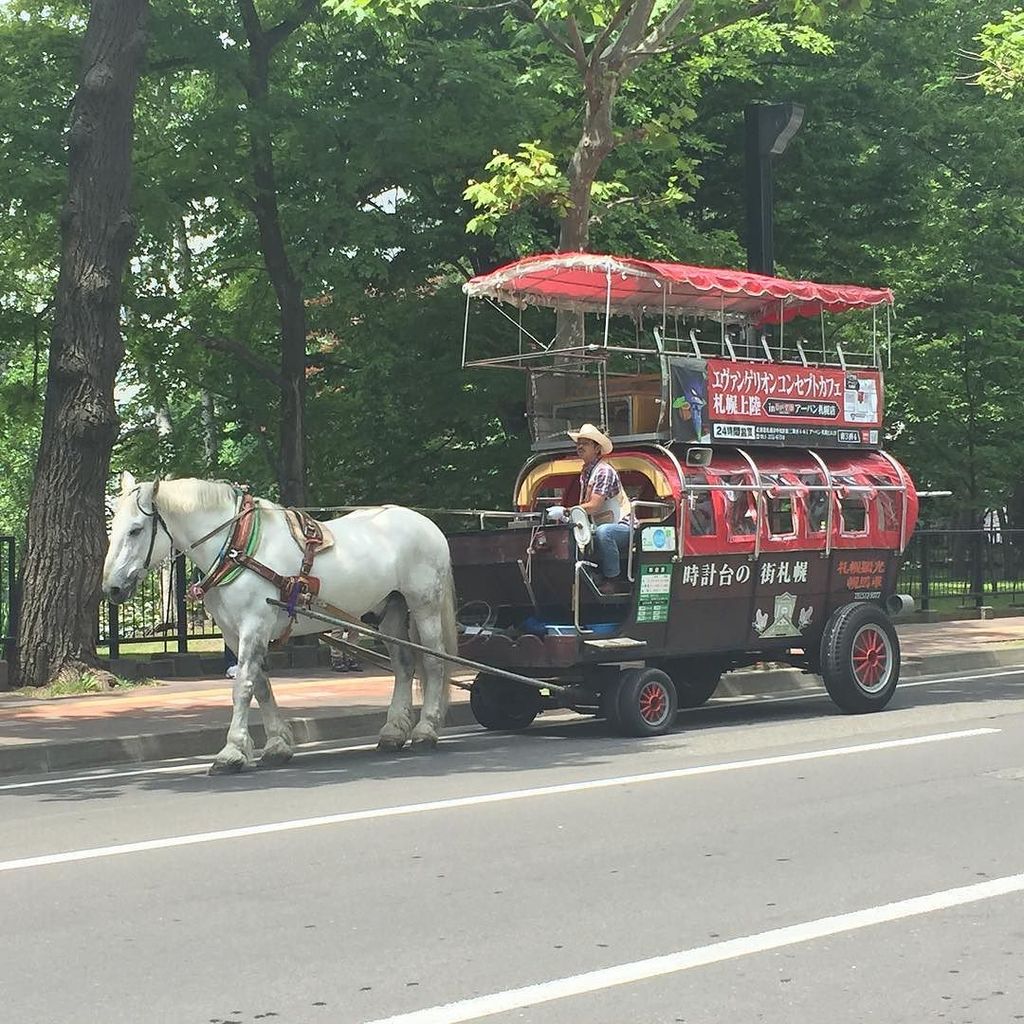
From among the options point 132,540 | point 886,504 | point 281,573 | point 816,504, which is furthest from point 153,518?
point 886,504

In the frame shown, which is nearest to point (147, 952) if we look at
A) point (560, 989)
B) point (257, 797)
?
point (560, 989)

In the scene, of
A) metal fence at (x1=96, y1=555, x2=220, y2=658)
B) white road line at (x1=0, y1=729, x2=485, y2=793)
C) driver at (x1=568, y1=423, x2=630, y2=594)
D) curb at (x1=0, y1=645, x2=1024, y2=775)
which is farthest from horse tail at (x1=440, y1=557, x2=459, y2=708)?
metal fence at (x1=96, y1=555, x2=220, y2=658)

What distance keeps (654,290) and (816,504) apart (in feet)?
7.73

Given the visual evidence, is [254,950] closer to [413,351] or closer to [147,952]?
[147,952]

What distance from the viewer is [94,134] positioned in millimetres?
17469

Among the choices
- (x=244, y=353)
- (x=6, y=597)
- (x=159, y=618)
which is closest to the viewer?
(x=6, y=597)

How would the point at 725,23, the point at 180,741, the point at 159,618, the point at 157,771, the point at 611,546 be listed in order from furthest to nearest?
the point at 159,618, the point at 725,23, the point at 180,741, the point at 611,546, the point at 157,771

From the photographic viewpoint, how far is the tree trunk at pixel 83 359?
683 inches

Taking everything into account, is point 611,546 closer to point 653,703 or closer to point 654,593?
point 654,593

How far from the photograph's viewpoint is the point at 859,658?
573 inches

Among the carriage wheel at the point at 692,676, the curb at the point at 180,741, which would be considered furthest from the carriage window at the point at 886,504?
the curb at the point at 180,741

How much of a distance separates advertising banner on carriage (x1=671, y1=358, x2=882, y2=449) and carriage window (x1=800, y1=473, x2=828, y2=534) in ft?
1.12

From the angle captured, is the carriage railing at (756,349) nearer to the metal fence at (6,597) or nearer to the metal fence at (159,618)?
the metal fence at (159,618)

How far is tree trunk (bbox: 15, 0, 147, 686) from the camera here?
1734 cm
